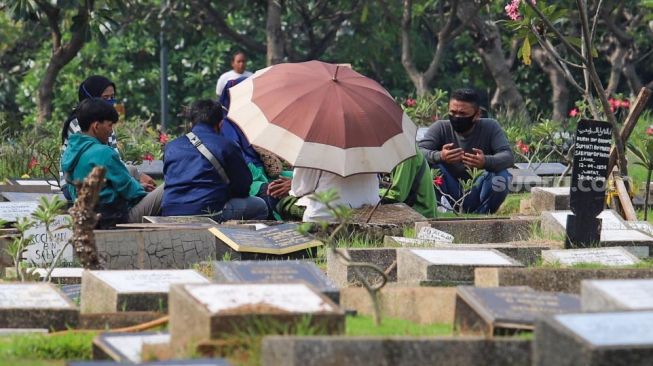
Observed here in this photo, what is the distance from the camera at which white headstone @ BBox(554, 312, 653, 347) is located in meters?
5.98

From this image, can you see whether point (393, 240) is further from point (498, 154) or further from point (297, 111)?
point (498, 154)

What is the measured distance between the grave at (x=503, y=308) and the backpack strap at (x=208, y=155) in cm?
516

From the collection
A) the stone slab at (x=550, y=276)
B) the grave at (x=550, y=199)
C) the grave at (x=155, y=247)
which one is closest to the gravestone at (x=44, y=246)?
the grave at (x=155, y=247)

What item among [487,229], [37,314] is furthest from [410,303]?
[487,229]

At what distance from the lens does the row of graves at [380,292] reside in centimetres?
621

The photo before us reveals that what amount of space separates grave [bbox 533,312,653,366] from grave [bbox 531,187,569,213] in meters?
7.18

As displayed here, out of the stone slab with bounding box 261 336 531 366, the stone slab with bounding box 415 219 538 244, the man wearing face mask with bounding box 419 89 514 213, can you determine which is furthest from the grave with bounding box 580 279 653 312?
the man wearing face mask with bounding box 419 89 514 213

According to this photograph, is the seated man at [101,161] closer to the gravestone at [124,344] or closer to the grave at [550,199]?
the grave at [550,199]

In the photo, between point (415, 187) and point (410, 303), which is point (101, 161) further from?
point (410, 303)

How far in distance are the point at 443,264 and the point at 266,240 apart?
2313 mm

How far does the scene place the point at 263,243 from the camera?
1084cm

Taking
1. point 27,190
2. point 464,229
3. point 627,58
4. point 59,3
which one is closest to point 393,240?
point 464,229

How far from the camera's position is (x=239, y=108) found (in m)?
12.4

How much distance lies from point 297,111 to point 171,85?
20105mm
